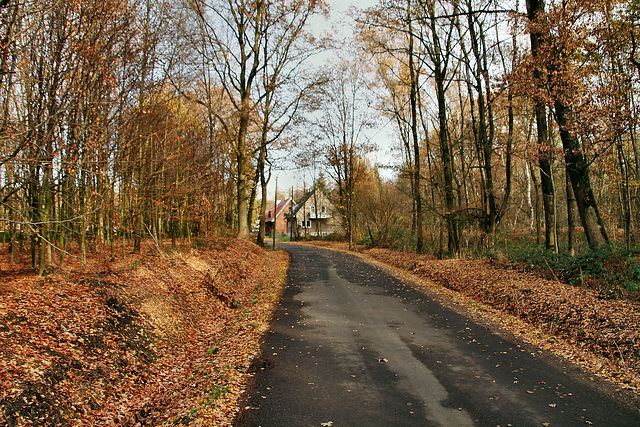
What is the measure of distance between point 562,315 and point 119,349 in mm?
7775

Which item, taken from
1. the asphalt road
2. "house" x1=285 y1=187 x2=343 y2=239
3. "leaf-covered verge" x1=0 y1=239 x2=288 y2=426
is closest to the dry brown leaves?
the asphalt road

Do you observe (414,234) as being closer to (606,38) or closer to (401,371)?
(606,38)

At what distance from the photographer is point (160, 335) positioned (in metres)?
6.62

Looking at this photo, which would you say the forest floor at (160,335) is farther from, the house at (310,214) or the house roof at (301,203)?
the house roof at (301,203)

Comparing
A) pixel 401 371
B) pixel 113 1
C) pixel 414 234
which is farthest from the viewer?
pixel 414 234

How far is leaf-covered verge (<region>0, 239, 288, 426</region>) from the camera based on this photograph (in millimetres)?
3953

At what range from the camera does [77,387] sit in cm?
420

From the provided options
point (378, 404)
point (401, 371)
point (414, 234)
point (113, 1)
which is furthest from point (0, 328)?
point (414, 234)

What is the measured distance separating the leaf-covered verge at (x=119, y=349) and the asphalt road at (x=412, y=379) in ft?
2.06

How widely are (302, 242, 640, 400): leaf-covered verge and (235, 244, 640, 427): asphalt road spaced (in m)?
0.55

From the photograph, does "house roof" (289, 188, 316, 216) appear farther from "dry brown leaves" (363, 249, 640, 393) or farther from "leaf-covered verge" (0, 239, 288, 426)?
"leaf-covered verge" (0, 239, 288, 426)

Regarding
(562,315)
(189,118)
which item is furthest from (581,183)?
(189,118)

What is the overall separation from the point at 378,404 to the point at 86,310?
15.2 ft

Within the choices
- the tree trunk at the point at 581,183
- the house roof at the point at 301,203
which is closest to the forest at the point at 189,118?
the tree trunk at the point at 581,183
